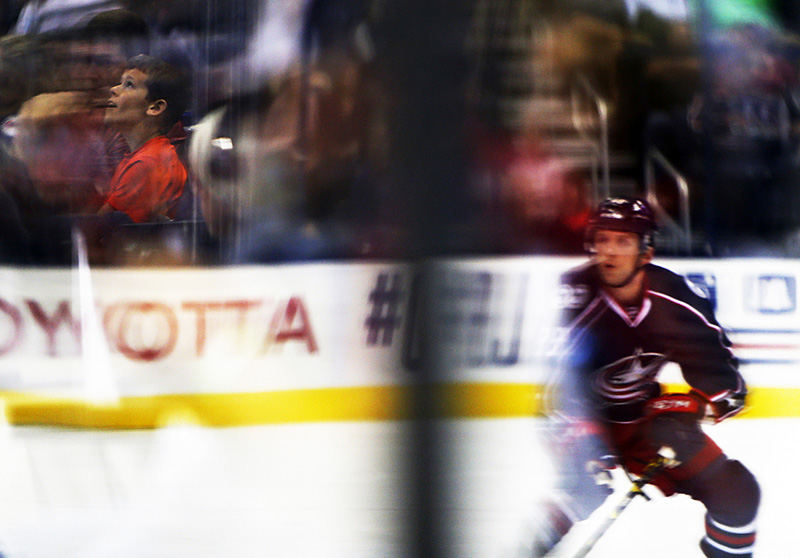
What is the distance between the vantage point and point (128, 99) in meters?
1.96

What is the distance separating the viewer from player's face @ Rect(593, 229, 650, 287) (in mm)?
2020

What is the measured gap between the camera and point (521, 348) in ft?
6.12

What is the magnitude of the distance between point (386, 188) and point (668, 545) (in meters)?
1.11

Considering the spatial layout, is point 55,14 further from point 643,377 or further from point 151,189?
point 643,377

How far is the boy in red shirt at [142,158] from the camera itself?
1.95 metres

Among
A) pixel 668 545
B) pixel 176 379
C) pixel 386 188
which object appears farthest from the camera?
pixel 668 545

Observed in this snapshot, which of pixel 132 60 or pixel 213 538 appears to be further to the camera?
pixel 132 60

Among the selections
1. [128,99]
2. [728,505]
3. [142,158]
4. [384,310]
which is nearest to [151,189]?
[142,158]

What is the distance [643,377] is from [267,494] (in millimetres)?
902

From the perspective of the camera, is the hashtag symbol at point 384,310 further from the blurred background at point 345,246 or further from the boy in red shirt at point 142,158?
the boy in red shirt at point 142,158

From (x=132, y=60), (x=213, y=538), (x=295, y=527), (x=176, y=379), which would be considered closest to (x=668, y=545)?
(x=295, y=527)

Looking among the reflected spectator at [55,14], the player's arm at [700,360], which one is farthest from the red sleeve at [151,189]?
the player's arm at [700,360]

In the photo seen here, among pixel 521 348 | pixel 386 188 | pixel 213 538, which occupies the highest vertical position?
pixel 386 188

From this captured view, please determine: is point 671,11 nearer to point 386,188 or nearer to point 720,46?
point 720,46
